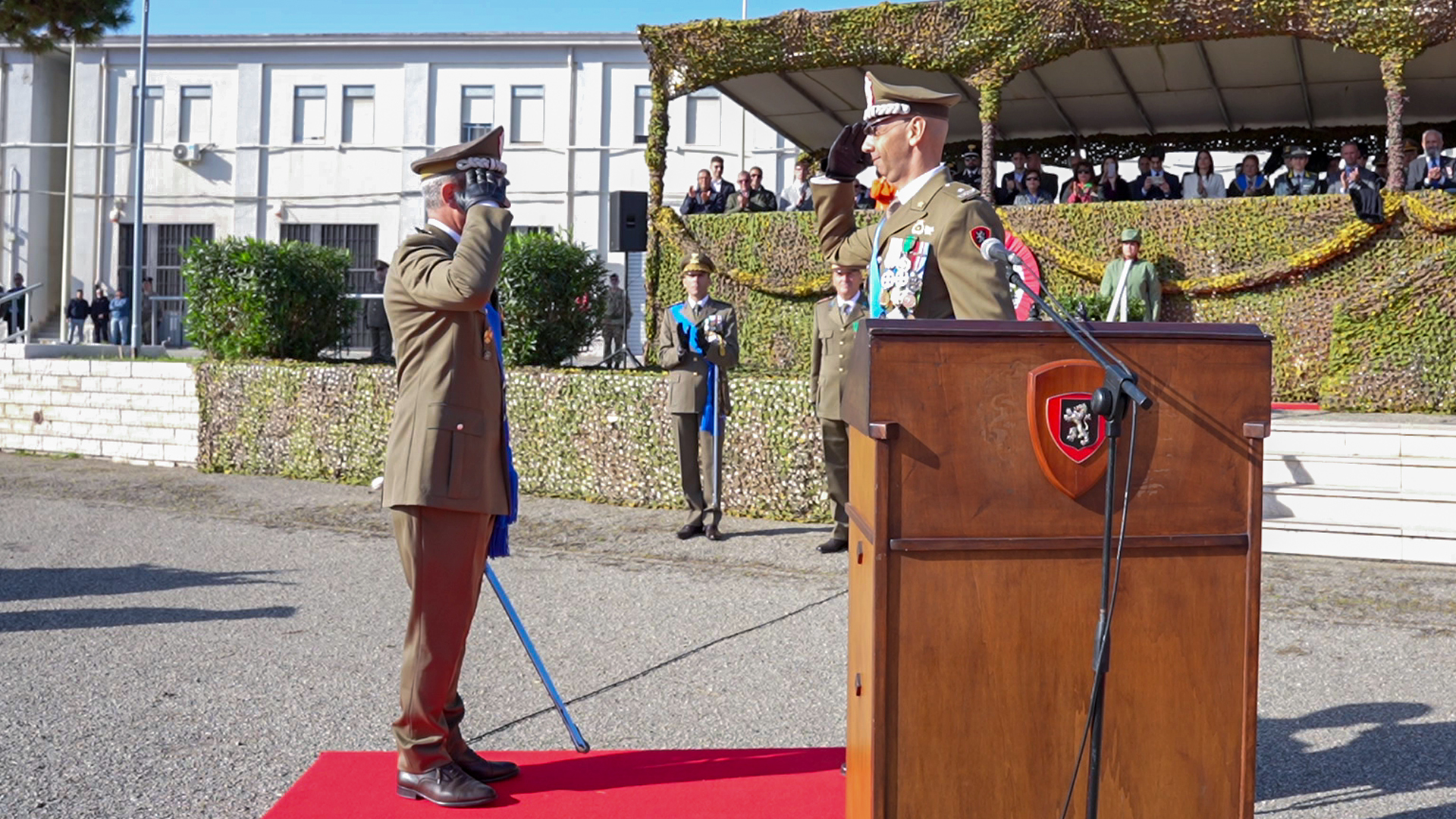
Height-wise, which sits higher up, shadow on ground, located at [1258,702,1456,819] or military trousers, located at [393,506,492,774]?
military trousers, located at [393,506,492,774]

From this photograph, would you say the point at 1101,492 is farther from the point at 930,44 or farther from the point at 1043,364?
the point at 930,44

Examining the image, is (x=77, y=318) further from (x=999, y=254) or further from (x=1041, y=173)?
(x=999, y=254)

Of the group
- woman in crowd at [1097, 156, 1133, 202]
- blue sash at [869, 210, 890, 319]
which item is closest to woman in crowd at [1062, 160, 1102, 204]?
woman in crowd at [1097, 156, 1133, 202]

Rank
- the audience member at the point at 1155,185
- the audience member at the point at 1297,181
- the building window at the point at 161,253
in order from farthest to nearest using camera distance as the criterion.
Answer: the building window at the point at 161,253 → the audience member at the point at 1155,185 → the audience member at the point at 1297,181

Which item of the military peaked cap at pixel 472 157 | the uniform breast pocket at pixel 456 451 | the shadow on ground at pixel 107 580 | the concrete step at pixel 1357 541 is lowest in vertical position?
the shadow on ground at pixel 107 580

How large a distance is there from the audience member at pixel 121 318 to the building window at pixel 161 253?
4.83 m

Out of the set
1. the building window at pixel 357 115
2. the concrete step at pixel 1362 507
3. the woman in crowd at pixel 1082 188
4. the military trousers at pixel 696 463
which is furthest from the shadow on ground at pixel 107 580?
the building window at pixel 357 115

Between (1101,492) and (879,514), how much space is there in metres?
0.51

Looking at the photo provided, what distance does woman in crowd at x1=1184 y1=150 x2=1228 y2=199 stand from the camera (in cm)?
1527

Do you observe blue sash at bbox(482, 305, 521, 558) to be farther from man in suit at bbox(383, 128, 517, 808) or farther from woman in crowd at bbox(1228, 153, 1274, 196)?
woman in crowd at bbox(1228, 153, 1274, 196)

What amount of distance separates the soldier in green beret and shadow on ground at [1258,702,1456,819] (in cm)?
809

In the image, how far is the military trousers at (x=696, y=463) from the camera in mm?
9727

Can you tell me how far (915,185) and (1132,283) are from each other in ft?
32.9

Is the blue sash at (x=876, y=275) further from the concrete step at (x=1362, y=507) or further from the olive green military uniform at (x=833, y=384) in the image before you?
the concrete step at (x=1362, y=507)
